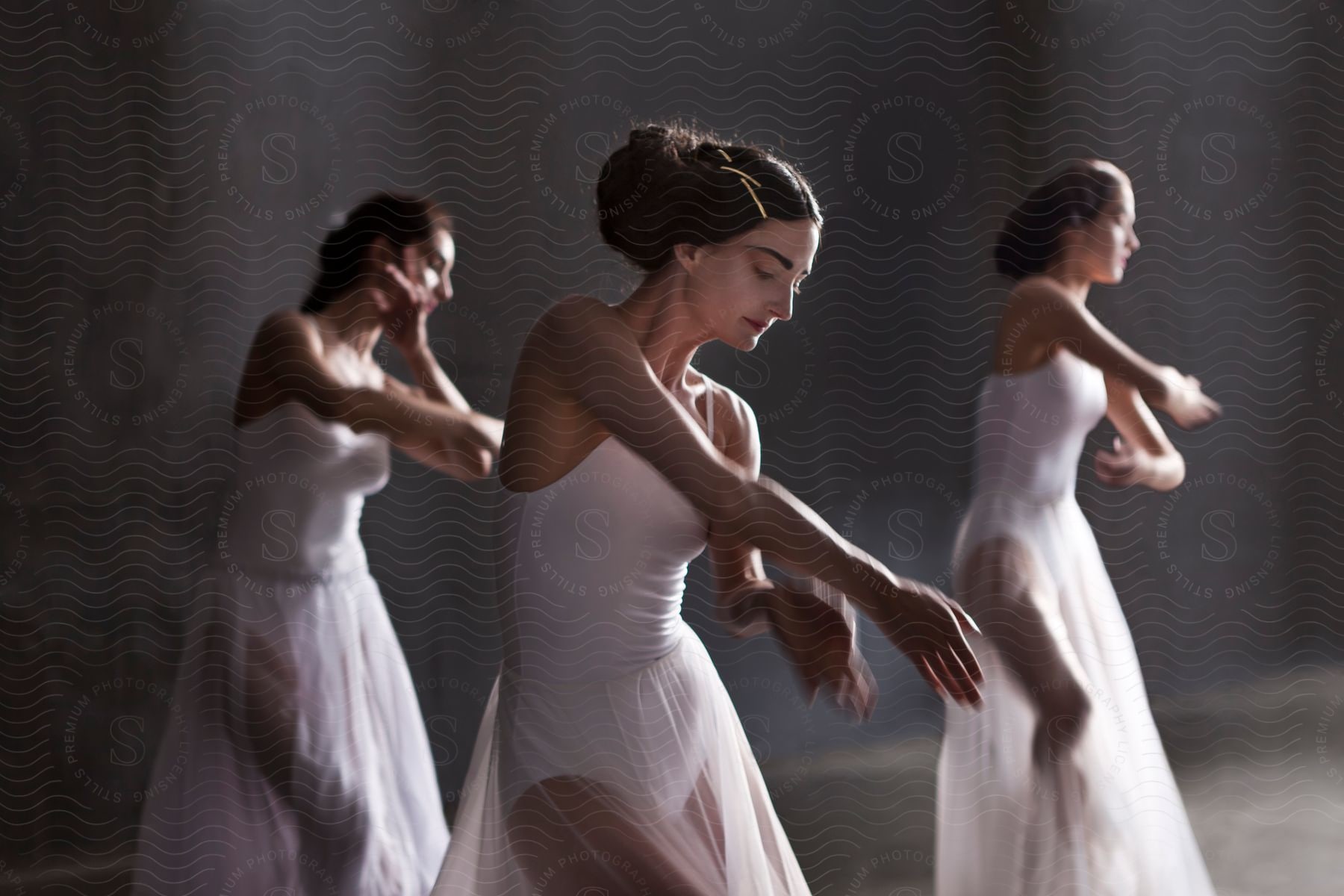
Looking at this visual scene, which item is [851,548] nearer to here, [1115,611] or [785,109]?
[1115,611]

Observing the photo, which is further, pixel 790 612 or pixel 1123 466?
pixel 1123 466

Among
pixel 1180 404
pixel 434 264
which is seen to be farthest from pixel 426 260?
pixel 1180 404

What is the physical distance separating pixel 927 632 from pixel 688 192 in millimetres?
439

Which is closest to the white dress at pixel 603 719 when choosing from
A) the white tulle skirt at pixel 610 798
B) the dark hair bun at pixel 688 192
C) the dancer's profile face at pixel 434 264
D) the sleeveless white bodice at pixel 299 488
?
the white tulle skirt at pixel 610 798

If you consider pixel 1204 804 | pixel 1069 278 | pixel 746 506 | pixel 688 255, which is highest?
pixel 1069 278

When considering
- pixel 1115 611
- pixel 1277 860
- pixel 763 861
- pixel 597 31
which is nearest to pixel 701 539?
pixel 763 861

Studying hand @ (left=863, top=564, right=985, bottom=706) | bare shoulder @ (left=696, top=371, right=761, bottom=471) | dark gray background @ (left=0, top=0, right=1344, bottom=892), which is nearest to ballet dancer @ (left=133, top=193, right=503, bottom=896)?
dark gray background @ (left=0, top=0, right=1344, bottom=892)

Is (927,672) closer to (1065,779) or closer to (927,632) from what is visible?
(927,632)

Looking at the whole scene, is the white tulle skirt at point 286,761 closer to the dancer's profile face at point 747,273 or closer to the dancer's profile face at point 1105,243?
the dancer's profile face at point 747,273

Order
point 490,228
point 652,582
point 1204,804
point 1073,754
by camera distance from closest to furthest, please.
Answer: point 652,582 < point 1073,754 < point 490,228 < point 1204,804

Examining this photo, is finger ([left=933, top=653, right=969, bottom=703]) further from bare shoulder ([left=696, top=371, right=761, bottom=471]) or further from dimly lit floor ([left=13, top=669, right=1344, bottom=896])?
dimly lit floor ([left=13, top=669, right=1344, bottom=896])

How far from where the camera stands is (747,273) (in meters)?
0.99

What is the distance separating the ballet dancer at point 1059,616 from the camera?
1288 mm

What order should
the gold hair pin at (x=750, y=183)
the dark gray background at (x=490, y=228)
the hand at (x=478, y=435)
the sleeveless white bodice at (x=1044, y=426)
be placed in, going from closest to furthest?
the gold hair pin at (x=750, y=183)
the hand at (x=478, y=435)
the sleeveless white bodice at (x=1044, y=426)
the dark gray background at (x=490, y=228)
